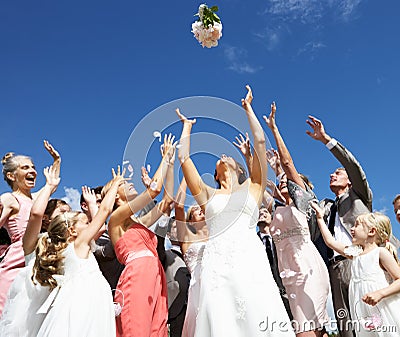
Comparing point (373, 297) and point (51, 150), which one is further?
point (51, 150)

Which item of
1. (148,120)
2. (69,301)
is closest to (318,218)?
(148,120)

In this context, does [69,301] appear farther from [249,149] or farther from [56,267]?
[249,149]

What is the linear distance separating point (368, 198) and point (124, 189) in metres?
2.92

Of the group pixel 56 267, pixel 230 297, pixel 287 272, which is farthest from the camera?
pixel 287 272

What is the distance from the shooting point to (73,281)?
4488 millimetres

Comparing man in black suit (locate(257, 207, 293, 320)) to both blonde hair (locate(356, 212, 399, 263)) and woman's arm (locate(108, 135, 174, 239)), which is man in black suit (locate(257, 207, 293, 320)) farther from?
woman's arm (locate(108, 135, 174, 239))

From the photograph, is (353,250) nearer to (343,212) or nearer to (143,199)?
(343,212)

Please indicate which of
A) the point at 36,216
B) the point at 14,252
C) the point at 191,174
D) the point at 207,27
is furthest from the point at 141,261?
the point at 207,27

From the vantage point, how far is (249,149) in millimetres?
5016

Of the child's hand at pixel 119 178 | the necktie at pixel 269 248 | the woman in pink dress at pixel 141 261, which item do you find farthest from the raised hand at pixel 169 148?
the necktie at pixel 269 248

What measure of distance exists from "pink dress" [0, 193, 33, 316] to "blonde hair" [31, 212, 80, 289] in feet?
2.12

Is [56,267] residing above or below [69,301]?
above

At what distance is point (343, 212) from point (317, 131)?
1052 mm

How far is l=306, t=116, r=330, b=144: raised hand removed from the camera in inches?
223
